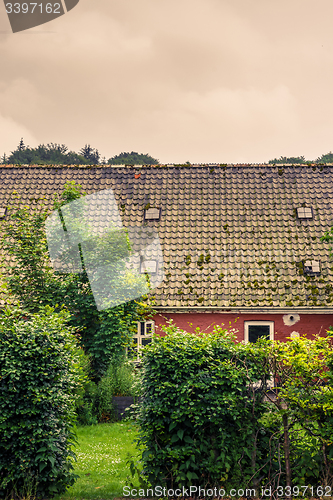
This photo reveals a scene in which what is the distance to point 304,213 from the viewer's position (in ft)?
48.9

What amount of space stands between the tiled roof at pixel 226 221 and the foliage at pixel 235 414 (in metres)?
6.93

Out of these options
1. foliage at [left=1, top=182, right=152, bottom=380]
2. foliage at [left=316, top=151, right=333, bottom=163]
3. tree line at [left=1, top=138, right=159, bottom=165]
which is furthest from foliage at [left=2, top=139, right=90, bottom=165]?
foliage at [left=1, top=182, right=152, bottom=380]

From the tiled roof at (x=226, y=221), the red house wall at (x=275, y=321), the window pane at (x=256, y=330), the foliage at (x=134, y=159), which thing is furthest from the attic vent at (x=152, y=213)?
the foliage at (x=134, y=159)

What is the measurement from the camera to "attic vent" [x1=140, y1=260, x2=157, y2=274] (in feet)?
44.6

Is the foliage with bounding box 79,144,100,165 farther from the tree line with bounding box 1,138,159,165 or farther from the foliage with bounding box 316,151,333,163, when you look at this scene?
the foliage with bounding box 316,151,333,163

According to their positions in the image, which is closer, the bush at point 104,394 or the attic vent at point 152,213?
the bush at point 104,394

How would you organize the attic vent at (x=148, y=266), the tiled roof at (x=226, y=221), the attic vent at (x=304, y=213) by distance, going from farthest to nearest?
the attic vent at (x=304, y=213) < the attic vent at (x=148, y=266) < the tiled roof at (x=226, y=221)

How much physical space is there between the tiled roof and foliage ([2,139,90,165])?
19.1 metres

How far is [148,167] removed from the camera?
17.1m

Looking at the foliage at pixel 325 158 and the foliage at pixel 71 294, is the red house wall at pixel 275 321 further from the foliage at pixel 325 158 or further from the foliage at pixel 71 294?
the foliage at pixel 325 158

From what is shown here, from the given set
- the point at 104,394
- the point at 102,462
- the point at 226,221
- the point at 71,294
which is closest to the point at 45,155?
the point at 226,221

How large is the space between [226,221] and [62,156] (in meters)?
25.8

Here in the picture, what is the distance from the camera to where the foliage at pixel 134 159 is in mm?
34672

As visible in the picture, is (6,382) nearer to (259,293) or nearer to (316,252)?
(259,293)
